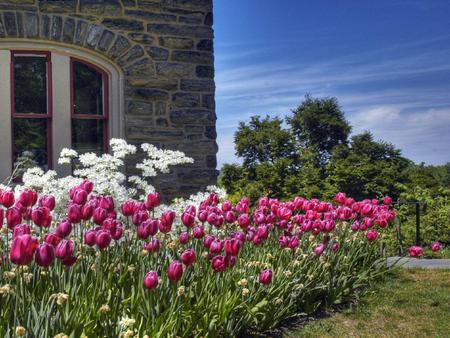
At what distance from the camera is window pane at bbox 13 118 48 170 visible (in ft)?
23.3

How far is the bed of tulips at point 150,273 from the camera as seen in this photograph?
2.78 meters

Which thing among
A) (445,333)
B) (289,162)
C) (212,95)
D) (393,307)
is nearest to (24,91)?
(212,95)

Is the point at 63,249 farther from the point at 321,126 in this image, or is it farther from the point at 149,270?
the point at 321,126

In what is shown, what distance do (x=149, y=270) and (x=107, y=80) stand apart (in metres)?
4.28

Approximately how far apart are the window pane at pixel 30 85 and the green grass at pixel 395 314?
4.45 meters

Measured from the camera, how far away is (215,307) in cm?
356

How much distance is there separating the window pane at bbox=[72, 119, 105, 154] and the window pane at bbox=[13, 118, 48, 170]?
364 mm

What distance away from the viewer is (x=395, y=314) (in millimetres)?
4980

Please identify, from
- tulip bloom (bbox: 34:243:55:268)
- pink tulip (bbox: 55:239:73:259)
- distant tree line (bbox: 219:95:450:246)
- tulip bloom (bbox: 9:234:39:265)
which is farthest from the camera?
distant tree line (bbox: 219:95:450:246)

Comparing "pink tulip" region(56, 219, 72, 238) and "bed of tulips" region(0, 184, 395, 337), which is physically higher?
"pink tulip" region(56, 219, 72, 238)

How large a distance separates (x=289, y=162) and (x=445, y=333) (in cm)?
2028

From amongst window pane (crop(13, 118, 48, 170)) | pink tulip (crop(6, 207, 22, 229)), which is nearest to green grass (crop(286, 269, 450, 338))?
pink tulip (crop(6, 207, 22, 229))

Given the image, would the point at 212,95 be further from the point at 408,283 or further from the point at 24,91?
the point at 408,283

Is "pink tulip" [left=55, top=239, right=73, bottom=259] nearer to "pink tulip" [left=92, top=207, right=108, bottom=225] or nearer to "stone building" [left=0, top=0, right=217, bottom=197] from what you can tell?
"pink tulip" [left=92, top=207, right=108, bottom=225]
